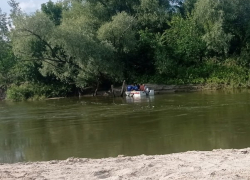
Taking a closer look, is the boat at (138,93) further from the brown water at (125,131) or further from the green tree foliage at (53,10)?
the green tree foliage at (53,10)

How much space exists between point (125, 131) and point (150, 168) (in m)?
6.65

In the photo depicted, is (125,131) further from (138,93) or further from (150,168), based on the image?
(138,93)

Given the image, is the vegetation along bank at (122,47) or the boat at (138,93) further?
the vegetation along bank at (122,47)

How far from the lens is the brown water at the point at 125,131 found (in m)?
11.1

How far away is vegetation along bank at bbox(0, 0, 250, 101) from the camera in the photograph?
102 ft

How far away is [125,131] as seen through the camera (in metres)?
14.0

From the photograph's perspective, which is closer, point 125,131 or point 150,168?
point 150,168

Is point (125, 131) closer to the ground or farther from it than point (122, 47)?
closer to the ground

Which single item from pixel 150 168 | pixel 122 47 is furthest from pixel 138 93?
pixel 150 168

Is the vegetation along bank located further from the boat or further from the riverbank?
the riverbank

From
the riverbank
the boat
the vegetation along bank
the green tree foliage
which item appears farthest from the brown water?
the green tree foliage

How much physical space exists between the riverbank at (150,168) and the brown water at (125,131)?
1900 mm

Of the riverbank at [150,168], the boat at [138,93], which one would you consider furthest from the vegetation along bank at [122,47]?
the riverbank at [150,168]

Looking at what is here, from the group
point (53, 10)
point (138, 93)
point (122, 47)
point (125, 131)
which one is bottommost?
point (125, 131)
